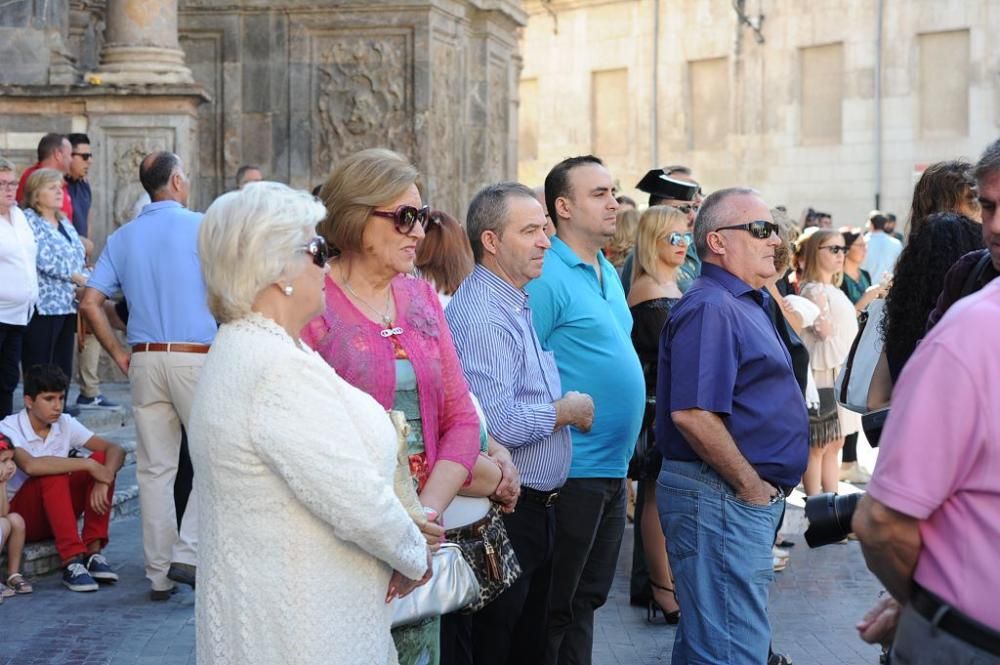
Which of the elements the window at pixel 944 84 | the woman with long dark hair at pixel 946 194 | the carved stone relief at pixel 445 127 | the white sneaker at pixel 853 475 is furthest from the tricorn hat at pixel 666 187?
the window at pixel 944 84

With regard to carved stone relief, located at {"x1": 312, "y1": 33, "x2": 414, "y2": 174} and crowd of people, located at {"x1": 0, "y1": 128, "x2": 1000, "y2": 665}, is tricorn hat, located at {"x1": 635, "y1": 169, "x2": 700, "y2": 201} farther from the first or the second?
carved stone relief, located at {"x1": 312, "y1": 33, "x2": 414, "y2": 174}

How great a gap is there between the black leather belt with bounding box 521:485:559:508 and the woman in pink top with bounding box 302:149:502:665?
2.55 ft

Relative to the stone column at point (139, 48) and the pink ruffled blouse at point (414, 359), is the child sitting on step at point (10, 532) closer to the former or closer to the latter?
the pink ruffled blouse at point (414, 359)

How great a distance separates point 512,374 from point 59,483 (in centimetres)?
354

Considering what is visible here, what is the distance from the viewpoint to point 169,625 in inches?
285

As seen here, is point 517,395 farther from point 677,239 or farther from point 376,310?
point 677,239

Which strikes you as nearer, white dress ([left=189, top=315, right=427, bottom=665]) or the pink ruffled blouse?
white dress ([left=189, top=315, right=427, bottom=665])

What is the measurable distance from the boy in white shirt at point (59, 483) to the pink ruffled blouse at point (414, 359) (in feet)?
12.7

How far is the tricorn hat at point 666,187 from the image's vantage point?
28.8 ft

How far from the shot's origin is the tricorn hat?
8.79 meters

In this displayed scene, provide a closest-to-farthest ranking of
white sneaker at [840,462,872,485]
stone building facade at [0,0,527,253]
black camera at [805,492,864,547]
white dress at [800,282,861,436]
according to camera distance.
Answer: black camera at [805,492,864,547] < white dress at [800,282,861,436] < white sneaker at [840,462,872,485] < stone building facade at [0,0,527,253]

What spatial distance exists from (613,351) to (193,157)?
25.0 feet

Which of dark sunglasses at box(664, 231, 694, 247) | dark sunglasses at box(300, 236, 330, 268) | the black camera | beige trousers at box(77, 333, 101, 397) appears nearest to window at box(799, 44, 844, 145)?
beige trousers at box(77, 333, 101, 397)

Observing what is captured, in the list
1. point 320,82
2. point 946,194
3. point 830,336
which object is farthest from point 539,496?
point 320,82
